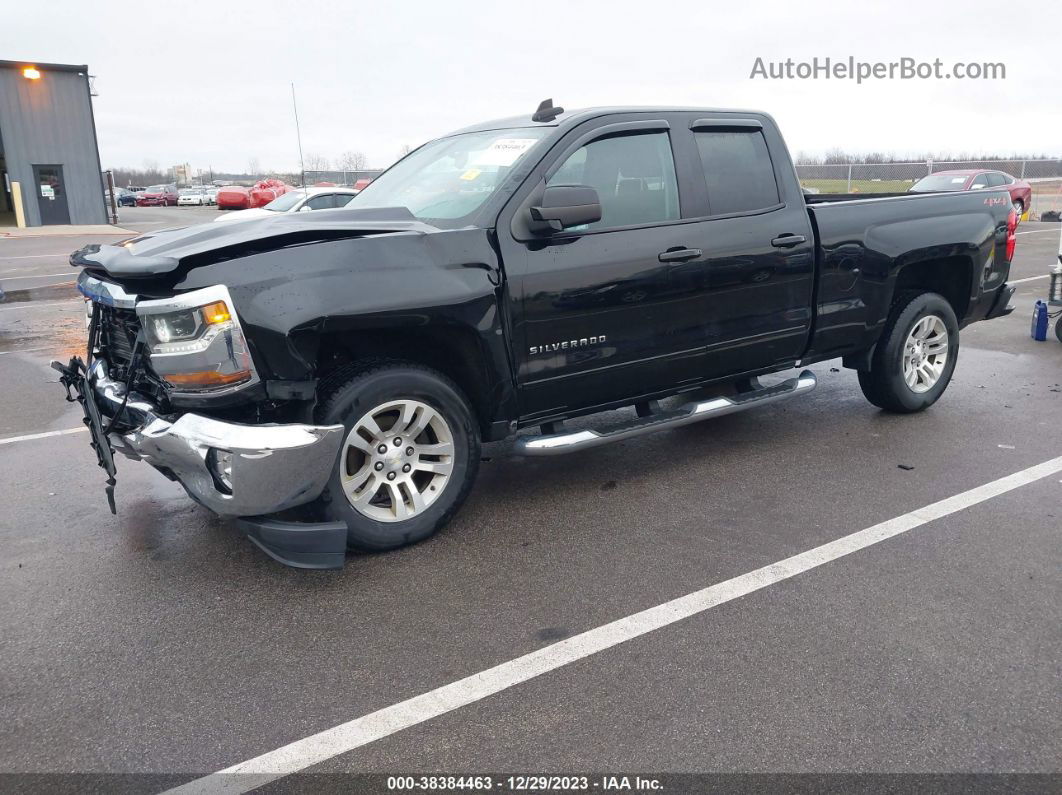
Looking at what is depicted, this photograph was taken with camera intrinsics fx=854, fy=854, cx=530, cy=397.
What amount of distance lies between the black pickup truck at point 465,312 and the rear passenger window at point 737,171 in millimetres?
16

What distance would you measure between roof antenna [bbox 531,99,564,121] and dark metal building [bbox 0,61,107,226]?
33038 mm

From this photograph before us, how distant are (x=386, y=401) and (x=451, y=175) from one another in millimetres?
1576

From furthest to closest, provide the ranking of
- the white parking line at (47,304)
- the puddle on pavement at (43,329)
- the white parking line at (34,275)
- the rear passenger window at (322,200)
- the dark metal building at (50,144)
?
1. the dark metal building at (50,144)
2. the white parking line at (34,275)
3. the rear passenger window at (322,200)
4. the white parking line at (47,304)
5. the puddle on pavement at (43,329)

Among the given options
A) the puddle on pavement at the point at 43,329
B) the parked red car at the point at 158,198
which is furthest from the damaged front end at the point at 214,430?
the parked red car at the point at 158,198

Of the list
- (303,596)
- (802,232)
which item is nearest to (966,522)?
(802,232)

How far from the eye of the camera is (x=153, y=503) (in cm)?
467

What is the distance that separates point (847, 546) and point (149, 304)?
3.22 metres

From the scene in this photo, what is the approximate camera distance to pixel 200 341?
3365mm

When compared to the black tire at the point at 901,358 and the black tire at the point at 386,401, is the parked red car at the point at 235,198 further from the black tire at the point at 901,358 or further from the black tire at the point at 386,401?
the black tire at the point at 386,401

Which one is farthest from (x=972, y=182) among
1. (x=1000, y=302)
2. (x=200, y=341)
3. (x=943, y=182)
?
(x=200, y=341)

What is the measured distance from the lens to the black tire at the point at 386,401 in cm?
365

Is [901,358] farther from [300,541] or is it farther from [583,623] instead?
[300,541]

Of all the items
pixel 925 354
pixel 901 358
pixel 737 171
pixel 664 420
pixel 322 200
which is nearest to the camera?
pixel 664 420

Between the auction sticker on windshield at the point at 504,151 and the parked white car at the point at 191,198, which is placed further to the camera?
the parked white car at the point at 191,198
